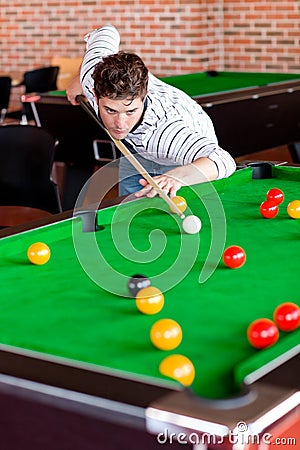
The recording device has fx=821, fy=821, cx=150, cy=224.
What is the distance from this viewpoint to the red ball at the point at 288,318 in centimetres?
156

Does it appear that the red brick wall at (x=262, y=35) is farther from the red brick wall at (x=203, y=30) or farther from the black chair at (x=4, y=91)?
the black chair at (x=4, y=91)

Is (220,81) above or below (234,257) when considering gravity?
below

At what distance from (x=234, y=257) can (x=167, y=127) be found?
0.92 m

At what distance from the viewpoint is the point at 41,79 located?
6.97 meters

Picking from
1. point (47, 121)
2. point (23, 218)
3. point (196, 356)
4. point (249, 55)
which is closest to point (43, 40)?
point (249, 55)

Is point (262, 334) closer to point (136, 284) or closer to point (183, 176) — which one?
point (136, 284)

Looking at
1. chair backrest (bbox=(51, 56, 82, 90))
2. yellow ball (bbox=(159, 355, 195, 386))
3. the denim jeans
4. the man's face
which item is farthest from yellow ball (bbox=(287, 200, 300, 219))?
chair backrest (bbox=(51, 56, 82, 90))

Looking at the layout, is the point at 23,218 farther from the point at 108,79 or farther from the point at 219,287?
the point at 219,287

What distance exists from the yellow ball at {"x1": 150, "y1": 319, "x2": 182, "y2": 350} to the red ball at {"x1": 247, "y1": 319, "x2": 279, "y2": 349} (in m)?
0.13

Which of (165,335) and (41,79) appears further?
(41,79)

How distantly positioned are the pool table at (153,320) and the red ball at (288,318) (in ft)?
0.08

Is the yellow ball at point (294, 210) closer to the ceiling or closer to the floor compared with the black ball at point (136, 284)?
closer to the floor

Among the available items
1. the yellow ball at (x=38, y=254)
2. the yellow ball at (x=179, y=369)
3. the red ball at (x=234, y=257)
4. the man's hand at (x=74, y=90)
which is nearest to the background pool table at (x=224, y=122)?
the man's hand at (x=74, y=90)

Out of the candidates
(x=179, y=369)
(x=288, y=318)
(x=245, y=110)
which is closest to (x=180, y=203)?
(x=288, y=318)
